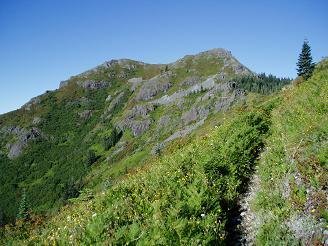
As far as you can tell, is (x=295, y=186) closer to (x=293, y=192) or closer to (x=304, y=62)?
(x=293, y=192)

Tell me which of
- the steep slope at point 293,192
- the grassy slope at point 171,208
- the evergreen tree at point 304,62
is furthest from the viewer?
the evergreen tree at point 304,62

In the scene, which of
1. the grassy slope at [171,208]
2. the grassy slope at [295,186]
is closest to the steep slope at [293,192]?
the grassy slope at [295,186]

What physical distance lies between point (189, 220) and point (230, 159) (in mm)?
5338

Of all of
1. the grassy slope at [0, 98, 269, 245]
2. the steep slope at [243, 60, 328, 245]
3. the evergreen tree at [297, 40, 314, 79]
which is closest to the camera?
the grassy slope at [0, 98, 269, 245]

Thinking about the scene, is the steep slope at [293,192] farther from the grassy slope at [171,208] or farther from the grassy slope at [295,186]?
the grassy slope at [171,208]

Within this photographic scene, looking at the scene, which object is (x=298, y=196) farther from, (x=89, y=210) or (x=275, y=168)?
(x=89, y=210)

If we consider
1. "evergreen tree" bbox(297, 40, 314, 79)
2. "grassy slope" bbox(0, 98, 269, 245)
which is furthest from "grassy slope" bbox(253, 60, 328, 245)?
"evergreen tree" bbox(297, 40, 314, 79)

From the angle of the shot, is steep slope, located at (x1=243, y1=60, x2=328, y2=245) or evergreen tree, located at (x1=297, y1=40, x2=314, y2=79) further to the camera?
evergreen tree, located at (x1=297, y1=40, x2=314, y2=79)

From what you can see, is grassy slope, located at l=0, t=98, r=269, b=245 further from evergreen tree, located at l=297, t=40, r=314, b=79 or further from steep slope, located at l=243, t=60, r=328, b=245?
evergreen tree, located at l=297, t=40, r=314, b=79

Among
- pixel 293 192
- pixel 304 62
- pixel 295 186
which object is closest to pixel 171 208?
pixel 293 192

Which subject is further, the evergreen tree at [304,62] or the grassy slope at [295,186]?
the evergreen tree at [304,62]

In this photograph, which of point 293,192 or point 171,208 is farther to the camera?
point 293,192

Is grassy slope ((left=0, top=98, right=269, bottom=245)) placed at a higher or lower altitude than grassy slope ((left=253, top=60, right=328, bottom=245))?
higher

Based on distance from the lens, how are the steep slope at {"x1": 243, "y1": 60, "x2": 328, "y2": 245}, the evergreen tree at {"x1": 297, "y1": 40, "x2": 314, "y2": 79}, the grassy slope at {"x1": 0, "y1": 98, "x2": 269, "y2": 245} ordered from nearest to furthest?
the grassy slope at {"x1": 0, "y1": 98, "x2": 269, "y2": 245}, the steep slope at {"x1": 243, "y1": 60, "x2": 328, "y2": 245}, the evergreen tree at {"x1": 297, "y1": 40, "x2": 314, "y2": 79}
